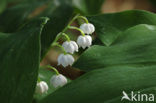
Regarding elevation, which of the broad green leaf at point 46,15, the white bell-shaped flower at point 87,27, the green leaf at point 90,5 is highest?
the white bell-shaped flower at point 87,27

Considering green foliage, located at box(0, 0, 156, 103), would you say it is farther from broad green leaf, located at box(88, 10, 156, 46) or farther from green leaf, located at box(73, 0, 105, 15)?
green leaf, located at box(73, 0, 105, 15)

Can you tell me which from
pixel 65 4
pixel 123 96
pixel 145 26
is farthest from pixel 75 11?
pixel 123 96

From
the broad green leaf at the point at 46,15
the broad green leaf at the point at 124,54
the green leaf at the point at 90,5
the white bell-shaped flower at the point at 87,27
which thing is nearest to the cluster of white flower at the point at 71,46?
the white bell-shaped flower at the point at 87,27

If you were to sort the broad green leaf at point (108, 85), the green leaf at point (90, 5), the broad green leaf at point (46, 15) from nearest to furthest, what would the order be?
the broad green leaf at point (108, 85), the broad green leaf at point (46, 15), the green leaf at point (90, 5)

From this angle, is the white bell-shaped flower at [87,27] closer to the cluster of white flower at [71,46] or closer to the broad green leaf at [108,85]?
the cluster of white flower at [71,46]

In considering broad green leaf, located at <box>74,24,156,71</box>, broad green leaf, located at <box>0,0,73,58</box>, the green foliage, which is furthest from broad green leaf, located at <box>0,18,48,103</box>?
broad green leaf, located at <box>0,0,73,58</box>

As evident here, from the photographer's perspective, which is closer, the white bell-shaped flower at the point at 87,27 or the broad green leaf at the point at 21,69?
the broad green leaf at the point at 21,69
